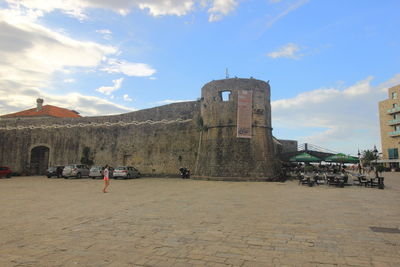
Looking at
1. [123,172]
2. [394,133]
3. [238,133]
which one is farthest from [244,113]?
[394,133]

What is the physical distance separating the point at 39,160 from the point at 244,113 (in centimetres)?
2713

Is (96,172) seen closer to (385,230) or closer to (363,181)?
(363,181)

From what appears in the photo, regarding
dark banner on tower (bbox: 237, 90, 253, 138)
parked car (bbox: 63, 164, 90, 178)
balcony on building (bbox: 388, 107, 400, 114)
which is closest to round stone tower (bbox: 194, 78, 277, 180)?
dark banner on tower (bbox: 237, 90, 253, 138)

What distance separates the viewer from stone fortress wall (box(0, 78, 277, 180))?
2152 cm

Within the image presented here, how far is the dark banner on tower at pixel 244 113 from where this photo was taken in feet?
70.7

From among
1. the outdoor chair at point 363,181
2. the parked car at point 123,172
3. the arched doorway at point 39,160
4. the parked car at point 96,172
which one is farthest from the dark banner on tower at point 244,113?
the arched doorway at point 39,160

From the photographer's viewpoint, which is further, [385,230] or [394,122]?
[394,122]

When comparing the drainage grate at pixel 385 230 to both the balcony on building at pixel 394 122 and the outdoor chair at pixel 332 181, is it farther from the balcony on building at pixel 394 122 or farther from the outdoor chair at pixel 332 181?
the balcony on building at pixel 394 122

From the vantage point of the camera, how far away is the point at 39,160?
34.5 m

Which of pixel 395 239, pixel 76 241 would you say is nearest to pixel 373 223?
pixel 395 239

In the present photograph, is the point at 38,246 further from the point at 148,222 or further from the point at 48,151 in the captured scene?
the point at 48,151

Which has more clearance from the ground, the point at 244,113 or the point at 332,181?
the point at 244,113

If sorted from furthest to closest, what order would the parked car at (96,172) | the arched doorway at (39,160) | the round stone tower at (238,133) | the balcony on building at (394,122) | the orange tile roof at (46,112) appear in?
the balcony on building at (394,122)
the orange tile roof at (46,112)
the arched doorway at (39,160)
the parked car at (96,172)
the round stone tower at (238,133)

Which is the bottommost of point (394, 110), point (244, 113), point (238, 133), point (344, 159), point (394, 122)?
point (344, 159)
